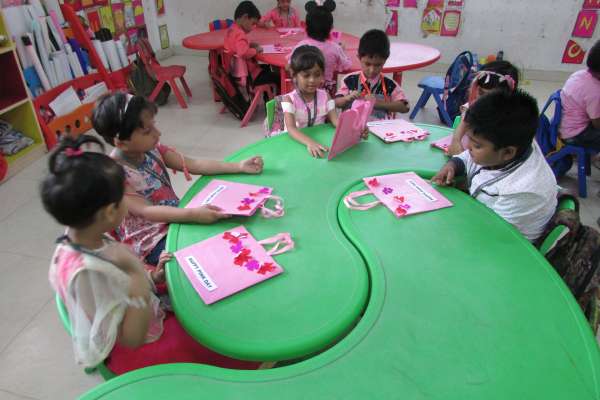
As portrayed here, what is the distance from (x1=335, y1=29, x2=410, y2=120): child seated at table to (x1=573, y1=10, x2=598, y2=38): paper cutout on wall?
3.64 metres

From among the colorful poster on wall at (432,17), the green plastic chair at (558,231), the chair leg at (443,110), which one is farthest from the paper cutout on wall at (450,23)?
the green plastic chair at (558,231)

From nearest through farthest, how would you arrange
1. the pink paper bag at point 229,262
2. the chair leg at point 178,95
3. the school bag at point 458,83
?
the pink paper bag at point 229,262 → the school bag at point 458,83 → the chair leg at point 178,95

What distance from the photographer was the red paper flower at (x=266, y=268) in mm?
1105

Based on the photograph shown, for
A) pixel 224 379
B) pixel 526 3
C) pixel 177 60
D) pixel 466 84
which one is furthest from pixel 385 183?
pixel 177 60

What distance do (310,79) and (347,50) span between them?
170cm

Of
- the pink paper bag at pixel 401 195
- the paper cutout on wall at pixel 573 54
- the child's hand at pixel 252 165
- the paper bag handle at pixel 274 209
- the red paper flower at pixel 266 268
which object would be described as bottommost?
the paper cutout on wall at pixel 573 54

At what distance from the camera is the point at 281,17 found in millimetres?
4672

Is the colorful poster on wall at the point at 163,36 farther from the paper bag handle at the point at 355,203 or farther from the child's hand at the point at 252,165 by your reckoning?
the paper bag handle at the point at 355,203

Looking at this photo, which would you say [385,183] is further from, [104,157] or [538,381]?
[104,157]

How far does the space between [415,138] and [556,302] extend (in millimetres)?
1039

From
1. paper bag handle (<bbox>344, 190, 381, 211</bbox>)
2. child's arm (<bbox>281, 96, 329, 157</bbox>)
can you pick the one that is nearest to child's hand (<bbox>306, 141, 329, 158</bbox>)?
child's arm (<bbox>281, 96, 329, 157</bbox>)

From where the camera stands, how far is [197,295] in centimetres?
104

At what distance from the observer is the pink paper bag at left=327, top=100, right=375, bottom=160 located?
64.1 inches

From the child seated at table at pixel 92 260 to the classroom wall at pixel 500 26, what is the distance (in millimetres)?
5101
